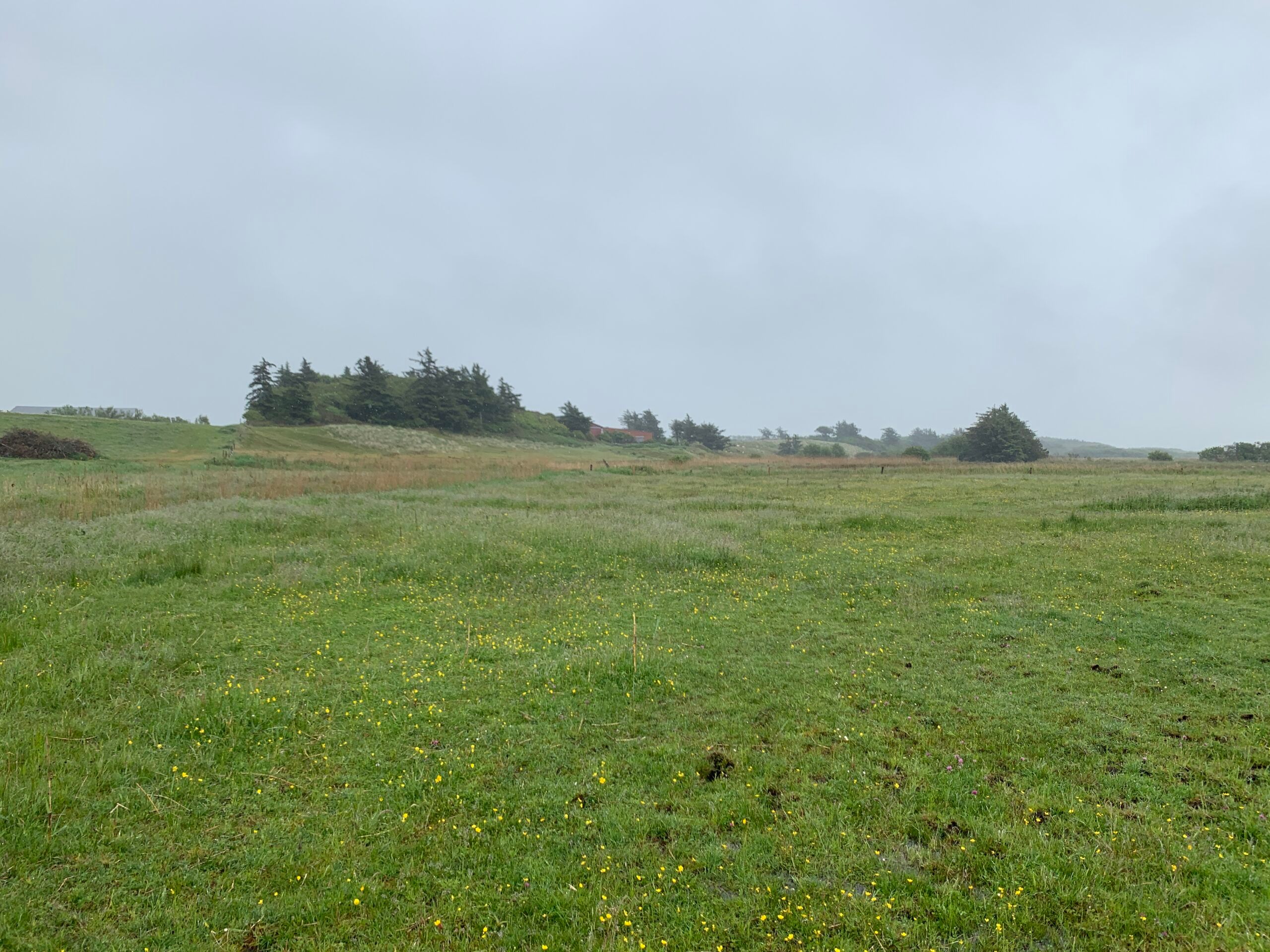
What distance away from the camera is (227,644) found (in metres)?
9.40

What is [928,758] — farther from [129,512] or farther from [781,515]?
[129,512]

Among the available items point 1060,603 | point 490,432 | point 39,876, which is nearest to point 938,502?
point 1060,603

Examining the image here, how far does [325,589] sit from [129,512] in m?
10.9

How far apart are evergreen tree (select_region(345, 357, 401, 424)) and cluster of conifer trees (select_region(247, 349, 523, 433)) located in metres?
0.06

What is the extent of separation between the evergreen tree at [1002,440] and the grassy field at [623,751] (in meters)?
67.7

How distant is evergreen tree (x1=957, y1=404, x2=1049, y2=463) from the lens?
75.1m

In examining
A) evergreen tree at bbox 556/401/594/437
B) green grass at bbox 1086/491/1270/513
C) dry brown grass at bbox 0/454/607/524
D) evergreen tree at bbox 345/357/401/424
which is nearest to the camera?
dry brown grass at bbox 0/454/607/524

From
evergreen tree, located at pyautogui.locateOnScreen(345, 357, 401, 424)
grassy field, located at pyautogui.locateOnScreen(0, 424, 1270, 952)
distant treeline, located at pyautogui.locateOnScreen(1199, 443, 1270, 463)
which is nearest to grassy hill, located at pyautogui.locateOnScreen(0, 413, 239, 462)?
evergreen tree, located at pyautogui.locateOnScreen(345, 357, 401, 424)

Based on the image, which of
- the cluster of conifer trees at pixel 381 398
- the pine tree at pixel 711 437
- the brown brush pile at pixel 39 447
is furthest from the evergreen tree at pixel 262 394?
the pine tree at pixel 711 437

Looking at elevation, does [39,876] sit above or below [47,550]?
below

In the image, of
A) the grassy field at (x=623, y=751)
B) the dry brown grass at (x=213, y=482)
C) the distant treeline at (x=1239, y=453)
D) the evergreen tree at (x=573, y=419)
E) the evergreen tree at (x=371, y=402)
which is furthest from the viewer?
the evergreen tree at (x=573, y=419)

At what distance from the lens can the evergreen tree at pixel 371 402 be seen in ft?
245

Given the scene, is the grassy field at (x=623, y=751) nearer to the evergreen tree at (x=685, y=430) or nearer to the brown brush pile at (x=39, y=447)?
the brown brush pile at (x=39, y=447)

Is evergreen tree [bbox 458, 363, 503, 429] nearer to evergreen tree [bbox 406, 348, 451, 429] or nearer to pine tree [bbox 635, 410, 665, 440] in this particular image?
evergreen tree [bbox 406, 348, 451, 429]
